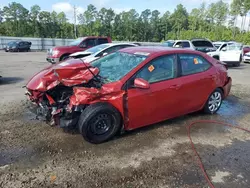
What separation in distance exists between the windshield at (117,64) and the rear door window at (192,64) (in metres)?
0.86

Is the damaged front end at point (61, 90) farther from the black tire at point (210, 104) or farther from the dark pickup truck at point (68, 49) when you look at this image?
the dark pickup truck at point (68, 49)

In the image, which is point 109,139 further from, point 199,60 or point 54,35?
point 54,35

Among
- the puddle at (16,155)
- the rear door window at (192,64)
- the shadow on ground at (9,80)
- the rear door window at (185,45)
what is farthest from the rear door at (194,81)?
the rear door window at (185,45)

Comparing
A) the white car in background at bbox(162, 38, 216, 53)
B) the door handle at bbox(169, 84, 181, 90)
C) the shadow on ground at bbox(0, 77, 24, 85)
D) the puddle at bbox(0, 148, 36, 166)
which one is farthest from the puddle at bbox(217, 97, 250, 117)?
the white car in background at bbox(162, 38, 216, 53)

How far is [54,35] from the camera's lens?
6159 centimetres

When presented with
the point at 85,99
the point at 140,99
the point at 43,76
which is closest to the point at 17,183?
the point at 85,99

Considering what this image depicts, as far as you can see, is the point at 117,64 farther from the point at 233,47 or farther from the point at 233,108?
the point at 233,47

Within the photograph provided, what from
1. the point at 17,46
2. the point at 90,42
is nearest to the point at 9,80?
the point at 90,42

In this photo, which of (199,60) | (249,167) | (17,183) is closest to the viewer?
(17,183)

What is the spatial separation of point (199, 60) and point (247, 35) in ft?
115

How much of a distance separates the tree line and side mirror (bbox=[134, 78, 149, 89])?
120 feet

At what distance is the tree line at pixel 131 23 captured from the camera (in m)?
48.4

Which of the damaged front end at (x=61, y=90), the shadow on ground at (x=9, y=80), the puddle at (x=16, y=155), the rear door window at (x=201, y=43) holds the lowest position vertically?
the puddle at (x=16, y=155)

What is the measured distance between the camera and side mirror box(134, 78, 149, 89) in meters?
3.68
